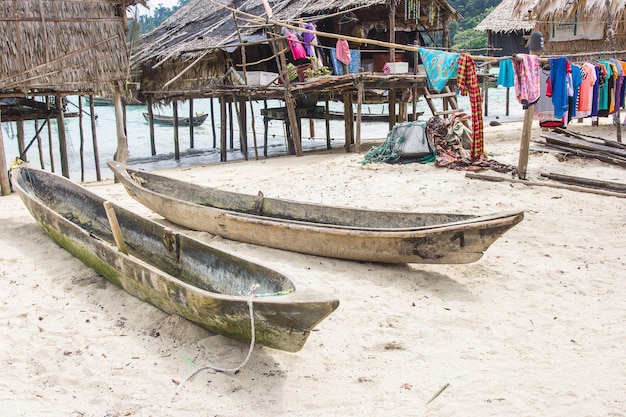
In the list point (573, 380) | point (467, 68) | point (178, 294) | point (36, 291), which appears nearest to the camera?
point (573, 380)

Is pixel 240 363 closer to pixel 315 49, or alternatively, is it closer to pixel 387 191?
pixel 387 191

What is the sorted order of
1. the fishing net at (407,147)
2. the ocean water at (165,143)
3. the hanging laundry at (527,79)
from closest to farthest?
1. the hanging laundry at (527,79)
2. the fishing net at (407,147)
3. the ocean water at (165,143)

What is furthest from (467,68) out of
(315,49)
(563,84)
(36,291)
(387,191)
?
(36,291)

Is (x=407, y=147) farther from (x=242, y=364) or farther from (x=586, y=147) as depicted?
(x=242, y=364)

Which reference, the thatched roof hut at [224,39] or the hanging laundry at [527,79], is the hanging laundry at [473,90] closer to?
the hanging laundry at [527,79]

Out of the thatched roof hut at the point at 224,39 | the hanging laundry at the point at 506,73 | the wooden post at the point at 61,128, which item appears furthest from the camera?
the thatched roof hut at the point at 224,39

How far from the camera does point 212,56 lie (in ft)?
44.7

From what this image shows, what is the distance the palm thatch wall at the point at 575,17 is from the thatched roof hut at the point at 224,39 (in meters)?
2.07

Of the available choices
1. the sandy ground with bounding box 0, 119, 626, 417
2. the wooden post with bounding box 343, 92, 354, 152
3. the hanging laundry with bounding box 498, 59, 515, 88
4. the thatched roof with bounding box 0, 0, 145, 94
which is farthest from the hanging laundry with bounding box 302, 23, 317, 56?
the sandy ground with bounding box 0, 119, 626, 417

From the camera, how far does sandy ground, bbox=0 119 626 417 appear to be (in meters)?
3.14

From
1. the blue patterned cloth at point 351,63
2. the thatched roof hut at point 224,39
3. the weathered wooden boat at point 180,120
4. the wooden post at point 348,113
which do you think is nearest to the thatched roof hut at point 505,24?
the thatched roof hut at point 224,39

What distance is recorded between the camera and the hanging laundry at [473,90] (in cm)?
845

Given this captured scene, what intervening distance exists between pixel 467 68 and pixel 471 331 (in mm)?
5587

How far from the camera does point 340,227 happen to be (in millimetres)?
5000
